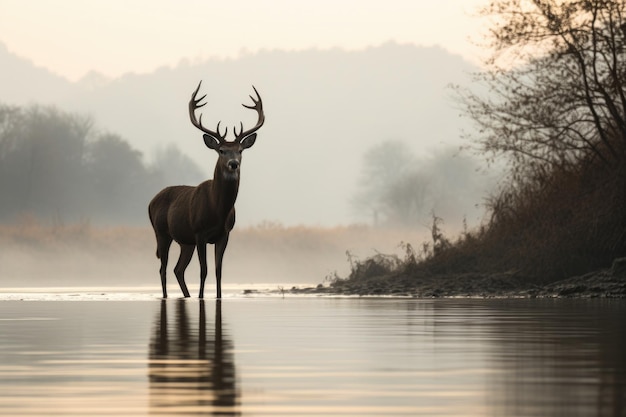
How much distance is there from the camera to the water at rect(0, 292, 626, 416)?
9.10 metres

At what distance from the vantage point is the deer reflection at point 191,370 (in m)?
9.10

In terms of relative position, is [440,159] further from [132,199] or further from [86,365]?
[86,365]

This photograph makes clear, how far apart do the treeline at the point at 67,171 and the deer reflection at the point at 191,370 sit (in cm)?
7300

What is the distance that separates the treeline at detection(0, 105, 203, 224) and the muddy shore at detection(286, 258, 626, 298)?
58107 millimetres

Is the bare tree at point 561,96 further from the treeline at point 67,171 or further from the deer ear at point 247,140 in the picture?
the treeline at point 67,171

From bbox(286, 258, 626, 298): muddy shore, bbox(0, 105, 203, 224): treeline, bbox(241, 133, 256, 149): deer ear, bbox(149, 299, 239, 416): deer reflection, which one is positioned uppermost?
bbox(0, 105, 203, 224): treeline

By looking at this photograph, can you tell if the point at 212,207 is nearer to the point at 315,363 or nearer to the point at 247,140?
Result: the point at 247,140

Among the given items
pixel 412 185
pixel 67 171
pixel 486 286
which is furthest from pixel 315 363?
pixel 412 185

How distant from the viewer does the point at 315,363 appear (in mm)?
12102

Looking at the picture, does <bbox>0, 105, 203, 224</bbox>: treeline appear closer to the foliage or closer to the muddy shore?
the foliage

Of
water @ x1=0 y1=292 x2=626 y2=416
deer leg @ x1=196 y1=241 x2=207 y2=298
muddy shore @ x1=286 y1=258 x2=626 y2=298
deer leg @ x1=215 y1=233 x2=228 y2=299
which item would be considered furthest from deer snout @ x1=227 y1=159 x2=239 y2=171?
muddy shore @ x1=286 y1=258 x2=626 y2=298

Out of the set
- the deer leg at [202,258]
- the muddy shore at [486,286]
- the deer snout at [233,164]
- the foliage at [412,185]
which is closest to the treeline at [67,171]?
the foliage at [412,185]

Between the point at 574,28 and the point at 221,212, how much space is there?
8.75 m

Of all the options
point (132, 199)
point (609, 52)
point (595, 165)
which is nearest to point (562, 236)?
point (595, 165)
